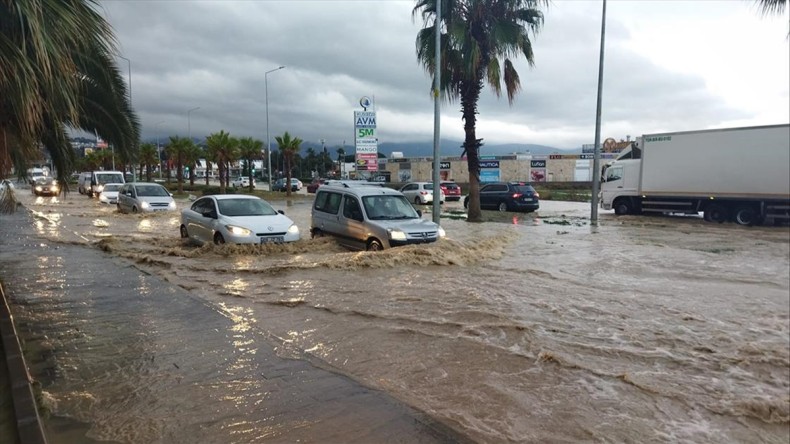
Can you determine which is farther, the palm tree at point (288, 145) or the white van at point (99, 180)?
the palm tree at point (288, 145)

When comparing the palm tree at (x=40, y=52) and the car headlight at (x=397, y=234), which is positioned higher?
the palm tree at (x=40, y=52)

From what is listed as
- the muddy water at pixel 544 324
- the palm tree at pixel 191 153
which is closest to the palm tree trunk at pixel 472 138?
the muddy water at pixel 544 324

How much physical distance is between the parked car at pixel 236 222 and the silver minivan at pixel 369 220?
2.81 ft

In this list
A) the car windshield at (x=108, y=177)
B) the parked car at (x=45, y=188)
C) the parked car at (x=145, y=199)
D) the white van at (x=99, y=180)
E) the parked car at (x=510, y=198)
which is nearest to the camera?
the parked car at (x=145, y=199)

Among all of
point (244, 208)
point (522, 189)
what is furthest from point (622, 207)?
point (244, 208)

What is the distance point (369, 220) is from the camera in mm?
11086

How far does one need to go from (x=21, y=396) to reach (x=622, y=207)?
22.6m

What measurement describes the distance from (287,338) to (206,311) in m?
1.53

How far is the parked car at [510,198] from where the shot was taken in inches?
985

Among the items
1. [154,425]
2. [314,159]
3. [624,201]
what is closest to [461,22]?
[624,201]

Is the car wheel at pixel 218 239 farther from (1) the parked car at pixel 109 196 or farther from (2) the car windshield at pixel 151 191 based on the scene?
(1) the parked car at pixel 109 196

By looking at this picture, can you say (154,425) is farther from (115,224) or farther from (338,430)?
(115,224)

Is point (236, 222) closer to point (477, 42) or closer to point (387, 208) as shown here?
point (387, 208)

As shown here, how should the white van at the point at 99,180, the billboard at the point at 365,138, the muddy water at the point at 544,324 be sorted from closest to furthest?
the muddy water at the point at 544,324 → the billboard at the point at 365,138 → the white van at the point at 99,180
